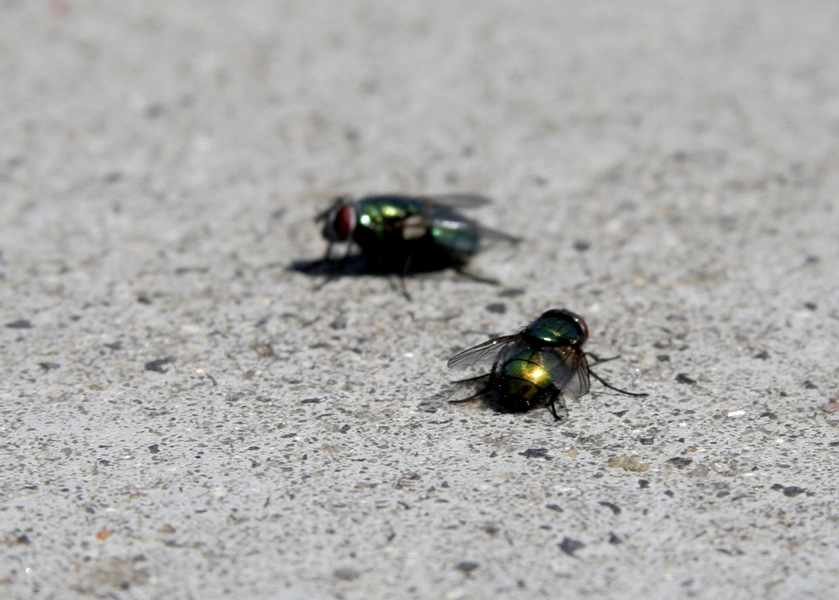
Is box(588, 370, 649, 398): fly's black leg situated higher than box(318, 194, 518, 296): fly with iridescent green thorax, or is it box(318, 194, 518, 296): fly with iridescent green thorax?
box(318, 194, 518, 296): fly with iridescent green thorax

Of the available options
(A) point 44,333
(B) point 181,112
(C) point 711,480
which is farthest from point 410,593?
(B) point 181,112

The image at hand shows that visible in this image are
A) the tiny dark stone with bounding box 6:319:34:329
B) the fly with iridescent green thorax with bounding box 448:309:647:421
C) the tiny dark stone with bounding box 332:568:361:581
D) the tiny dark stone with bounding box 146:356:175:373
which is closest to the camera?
the tiny dark stone with bounding box 332:568:361:581

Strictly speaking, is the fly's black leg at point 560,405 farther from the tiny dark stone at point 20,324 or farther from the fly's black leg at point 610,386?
the tiny dark stone at point 20,324

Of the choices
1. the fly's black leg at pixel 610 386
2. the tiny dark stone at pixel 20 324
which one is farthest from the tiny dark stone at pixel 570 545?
the tiny dark stone at pixel 20 324

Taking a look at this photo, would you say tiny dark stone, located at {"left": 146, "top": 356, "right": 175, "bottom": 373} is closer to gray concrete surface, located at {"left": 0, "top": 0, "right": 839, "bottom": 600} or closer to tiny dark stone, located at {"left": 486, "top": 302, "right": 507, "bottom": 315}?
gray concrete surface, located at {"left": 0, "top": 0, "right": 839, "bottom": 600}

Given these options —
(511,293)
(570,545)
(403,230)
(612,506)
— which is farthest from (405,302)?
(570,545)

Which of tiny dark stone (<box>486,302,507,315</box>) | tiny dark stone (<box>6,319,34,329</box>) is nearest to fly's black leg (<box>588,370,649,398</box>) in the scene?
tiny dark stone (<box>486,302,507,315</box>)
